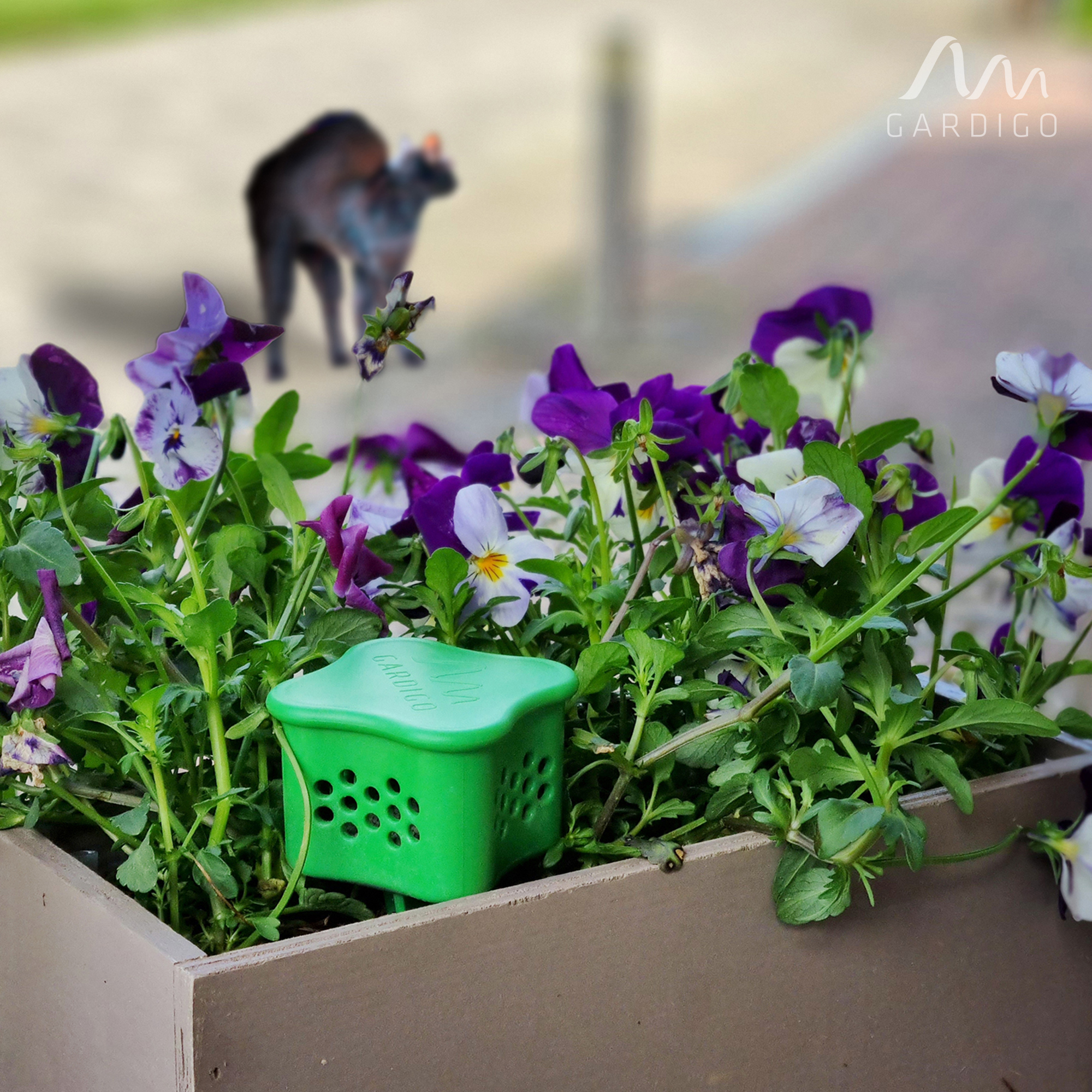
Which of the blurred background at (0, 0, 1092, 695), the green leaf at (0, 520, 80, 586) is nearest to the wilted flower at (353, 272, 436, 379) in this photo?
the green leaf at (0, 520, 80, 586)

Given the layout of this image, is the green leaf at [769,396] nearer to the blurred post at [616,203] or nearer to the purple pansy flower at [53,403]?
the purple pansy flower at [53,403]

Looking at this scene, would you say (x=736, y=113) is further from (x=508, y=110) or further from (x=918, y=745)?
(x=918, y=745)

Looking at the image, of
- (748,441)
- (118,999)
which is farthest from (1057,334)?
(118,999)

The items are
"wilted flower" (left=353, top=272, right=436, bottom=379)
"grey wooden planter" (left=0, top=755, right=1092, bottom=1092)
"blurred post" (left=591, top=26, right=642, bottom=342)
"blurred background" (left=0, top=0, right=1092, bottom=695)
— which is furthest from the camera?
"blurred post" (left=591, top=26, right=642, bottom=342)

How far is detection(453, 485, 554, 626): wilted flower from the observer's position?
56cm

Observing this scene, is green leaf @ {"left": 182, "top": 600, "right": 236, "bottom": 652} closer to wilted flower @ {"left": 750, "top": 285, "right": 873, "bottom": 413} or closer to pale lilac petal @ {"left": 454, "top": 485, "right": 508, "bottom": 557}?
pale lilac petal @ {"left": 454, "top": 485, "right": 508, "bottom": 557}

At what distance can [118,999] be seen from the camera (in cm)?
47

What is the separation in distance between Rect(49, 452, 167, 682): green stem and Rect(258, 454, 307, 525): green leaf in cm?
8

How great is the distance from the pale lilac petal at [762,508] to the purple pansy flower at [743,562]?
0.02m

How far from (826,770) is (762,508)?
0.10m

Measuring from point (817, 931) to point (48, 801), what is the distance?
1.03 feet

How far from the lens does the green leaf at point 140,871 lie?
0.48 meters

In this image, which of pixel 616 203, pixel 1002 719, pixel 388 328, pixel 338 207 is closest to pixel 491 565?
pixel 388 328

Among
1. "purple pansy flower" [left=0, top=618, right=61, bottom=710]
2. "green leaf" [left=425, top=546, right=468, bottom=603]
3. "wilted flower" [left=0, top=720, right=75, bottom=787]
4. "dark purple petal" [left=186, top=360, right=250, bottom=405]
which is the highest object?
"dark purple petal" [left=186, top=360, right=250, bottom=405]
